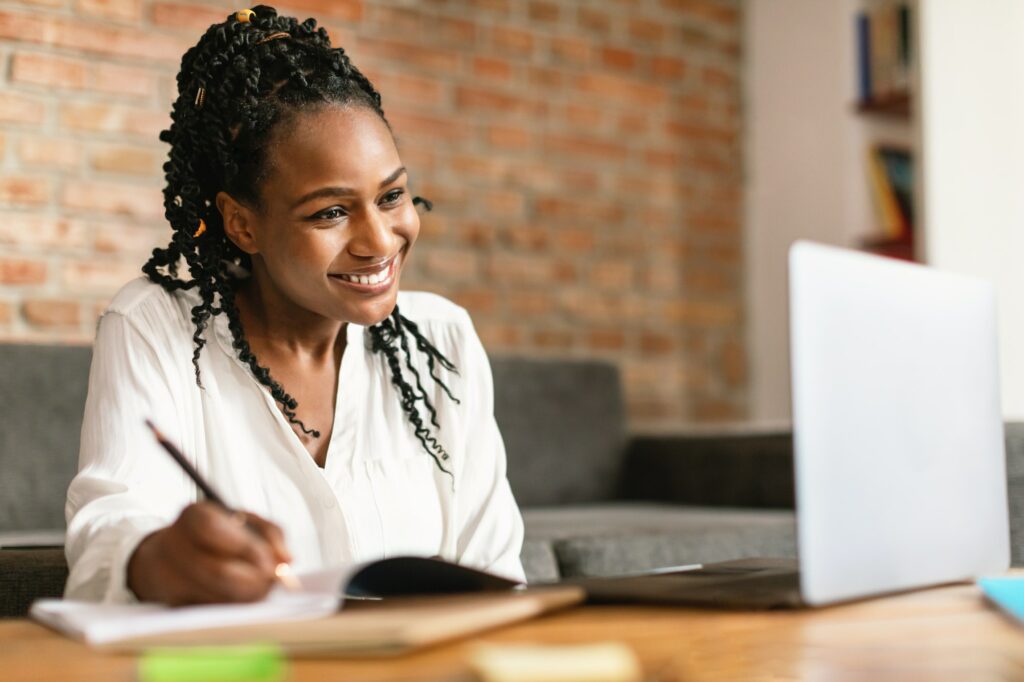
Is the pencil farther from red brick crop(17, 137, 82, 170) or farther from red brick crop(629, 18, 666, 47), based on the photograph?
red brick crop(629, 18, 666, 47)

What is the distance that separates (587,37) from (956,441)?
2794 millimetres

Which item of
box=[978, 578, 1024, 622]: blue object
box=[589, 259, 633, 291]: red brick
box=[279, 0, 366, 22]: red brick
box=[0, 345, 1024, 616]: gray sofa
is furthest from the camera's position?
box=[589, 259, 633, 291]: red brick

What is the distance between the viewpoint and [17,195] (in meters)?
2.50

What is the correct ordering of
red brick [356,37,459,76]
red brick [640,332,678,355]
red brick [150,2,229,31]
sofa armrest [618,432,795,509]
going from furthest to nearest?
1. red brick [640,332,678,355]
2. red brick [356,37,459,76]
3. red brick [150,2,229,31]
4. sofa armrest [618,432,795,509]

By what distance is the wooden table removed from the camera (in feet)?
1.85

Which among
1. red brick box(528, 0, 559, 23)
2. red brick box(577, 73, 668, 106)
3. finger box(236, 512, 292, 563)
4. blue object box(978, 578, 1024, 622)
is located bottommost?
blue object box(978, 578, 1024, 622)

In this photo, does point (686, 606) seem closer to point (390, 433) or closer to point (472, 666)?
point (472, 666)

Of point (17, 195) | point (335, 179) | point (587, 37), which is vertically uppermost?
point (587, 37)

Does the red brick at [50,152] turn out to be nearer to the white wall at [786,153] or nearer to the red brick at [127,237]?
the red brick at [127,237]

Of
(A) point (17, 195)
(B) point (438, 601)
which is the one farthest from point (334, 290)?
(A) point (17, 195)

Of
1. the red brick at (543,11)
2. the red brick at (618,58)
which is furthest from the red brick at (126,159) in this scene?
the red brick at (618,58)

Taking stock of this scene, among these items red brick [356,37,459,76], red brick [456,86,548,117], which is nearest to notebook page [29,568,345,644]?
red brick [356,37,459,76]

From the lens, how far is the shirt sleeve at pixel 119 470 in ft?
2.80

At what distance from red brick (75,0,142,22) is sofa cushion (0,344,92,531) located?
0.92 meters
